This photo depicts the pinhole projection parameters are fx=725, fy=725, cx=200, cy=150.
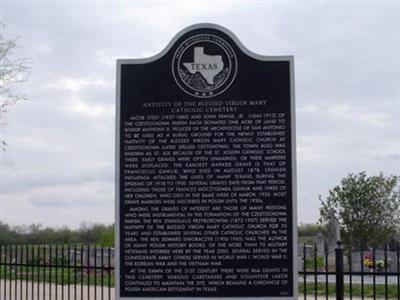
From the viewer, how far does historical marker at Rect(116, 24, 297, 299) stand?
7.40 m

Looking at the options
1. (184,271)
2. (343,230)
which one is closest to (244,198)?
(184,271)

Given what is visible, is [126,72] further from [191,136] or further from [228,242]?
[228,242]

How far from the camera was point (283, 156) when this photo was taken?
7461 millimetres

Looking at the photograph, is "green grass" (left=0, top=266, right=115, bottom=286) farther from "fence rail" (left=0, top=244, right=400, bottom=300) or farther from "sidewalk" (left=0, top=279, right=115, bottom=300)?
"sidewalk" (left=0, top=279, right=115, bottom=300)

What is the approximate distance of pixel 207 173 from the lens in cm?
748

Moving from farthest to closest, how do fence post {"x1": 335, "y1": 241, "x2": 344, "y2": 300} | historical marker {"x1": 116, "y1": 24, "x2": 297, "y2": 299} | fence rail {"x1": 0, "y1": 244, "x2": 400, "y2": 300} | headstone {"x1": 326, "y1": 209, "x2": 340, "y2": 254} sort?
headstone {"x1": 326, "y1": 209, "x2": 340, "y2": 254}
fence rail {"x1": 0, "y1": 244, "x2": 400, "y2": 300}
fence post {"x1": 335, "y1": 241, "x2": 344, "y2": 300}
historical marker {"x1": 116, "y1": 24, "x2": 297, "y2": 299}

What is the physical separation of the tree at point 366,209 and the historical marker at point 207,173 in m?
23.2

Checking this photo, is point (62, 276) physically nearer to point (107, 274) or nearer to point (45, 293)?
point (45, 293)

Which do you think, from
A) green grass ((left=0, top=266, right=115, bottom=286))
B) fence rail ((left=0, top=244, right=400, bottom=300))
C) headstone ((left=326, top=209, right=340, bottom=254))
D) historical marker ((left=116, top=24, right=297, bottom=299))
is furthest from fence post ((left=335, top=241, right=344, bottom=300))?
headstone ((left=326, top=209, right=340, bottom=254))

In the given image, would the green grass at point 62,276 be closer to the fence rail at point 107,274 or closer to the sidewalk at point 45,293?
the fence rail at point 107,274

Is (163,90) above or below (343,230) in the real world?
above

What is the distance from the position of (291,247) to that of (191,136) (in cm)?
154

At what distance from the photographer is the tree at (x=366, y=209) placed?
1182 inches

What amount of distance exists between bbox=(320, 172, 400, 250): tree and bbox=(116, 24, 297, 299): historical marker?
2316 cm
